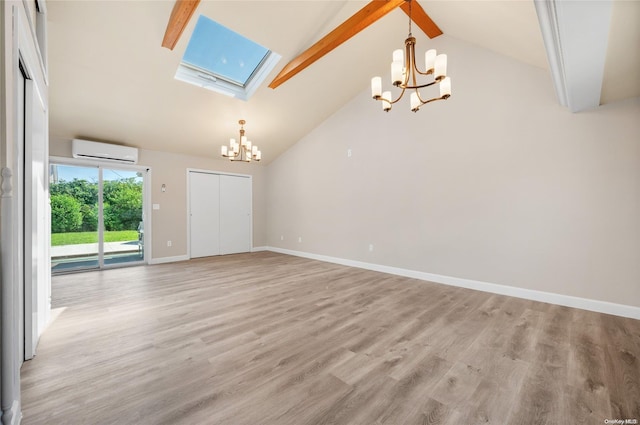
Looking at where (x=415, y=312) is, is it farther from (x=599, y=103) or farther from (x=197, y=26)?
(x=197, y=26)

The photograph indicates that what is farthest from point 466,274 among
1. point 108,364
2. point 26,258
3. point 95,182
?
point 95,182

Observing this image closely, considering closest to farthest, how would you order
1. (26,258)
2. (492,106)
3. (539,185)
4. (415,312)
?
(26,258) → (415,312) → (539,185) → (492,106)

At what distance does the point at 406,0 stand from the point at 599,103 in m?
2.51

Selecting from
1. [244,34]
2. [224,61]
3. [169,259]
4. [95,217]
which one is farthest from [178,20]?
[169,259]

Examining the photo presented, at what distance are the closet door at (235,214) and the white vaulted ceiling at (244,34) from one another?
1503mm

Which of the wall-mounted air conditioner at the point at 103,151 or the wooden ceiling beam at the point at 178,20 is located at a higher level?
the wooden ceiling beam at the point at 178,20

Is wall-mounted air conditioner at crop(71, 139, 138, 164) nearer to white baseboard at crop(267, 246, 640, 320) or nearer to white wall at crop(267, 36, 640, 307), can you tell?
white wall at crop(267, 36, 640, 307)

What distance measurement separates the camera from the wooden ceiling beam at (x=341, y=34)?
124 inches

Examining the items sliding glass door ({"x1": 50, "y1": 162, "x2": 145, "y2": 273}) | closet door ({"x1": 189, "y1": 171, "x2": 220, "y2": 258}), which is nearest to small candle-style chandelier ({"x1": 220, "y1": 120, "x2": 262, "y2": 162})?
closet door ({"x1": 189, "y1": 171, "x2": 220, "y2": 258})

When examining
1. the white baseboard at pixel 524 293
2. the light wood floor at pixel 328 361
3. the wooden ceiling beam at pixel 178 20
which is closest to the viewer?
the light wood floor at pixel 328 361

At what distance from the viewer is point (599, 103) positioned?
2.93 meters

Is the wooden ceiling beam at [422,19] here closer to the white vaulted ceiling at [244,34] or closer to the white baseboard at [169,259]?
the white vaulted ceiling at [244,34]

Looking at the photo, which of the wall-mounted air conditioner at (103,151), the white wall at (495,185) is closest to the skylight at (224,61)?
the white wall at (495,185)

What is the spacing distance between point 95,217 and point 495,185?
7047 millimetres
